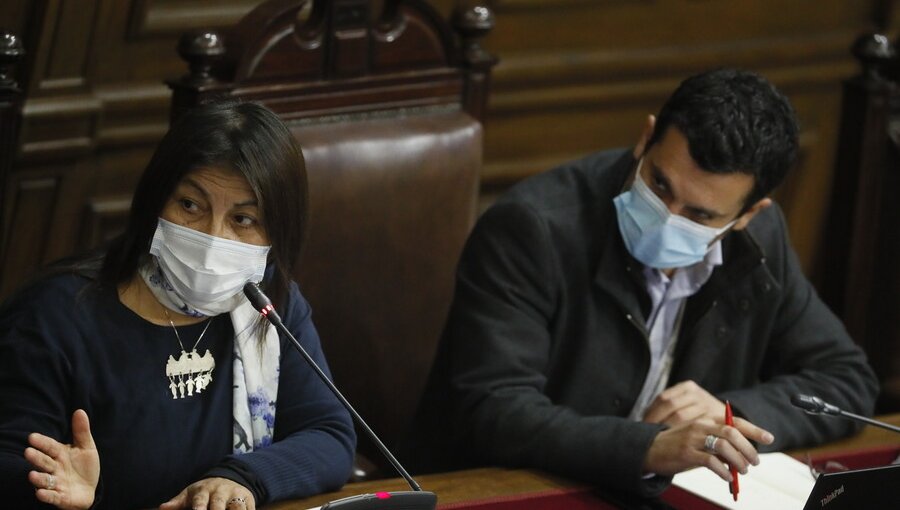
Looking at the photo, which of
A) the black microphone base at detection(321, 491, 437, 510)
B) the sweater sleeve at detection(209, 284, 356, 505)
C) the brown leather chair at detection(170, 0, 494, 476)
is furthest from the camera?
the brown leather chair at detection(170, 0, 494, 476)

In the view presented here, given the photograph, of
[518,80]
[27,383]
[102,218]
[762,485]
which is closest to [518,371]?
[762,485]

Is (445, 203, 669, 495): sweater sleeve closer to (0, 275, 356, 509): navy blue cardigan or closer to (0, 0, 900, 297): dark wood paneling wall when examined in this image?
(0, 275, 356, 509): navy blue cardigan

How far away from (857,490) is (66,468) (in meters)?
0.91

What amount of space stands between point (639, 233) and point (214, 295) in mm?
724

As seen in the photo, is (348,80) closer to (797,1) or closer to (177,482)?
(177,482)

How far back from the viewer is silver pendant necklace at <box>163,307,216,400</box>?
1.77m

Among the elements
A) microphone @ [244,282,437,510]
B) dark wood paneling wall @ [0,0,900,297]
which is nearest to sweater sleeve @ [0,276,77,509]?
microphone @ [244,282,437,510]

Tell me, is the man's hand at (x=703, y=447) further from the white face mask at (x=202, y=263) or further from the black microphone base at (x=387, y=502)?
the white face mask at (x=202, y=263)

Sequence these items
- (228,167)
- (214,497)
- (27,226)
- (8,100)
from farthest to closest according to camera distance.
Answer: (27,226) < (8,100) < (228,167) < (214,497)

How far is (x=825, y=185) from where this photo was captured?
383cm

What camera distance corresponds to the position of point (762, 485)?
1900 mm

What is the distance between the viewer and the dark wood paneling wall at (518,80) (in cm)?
268

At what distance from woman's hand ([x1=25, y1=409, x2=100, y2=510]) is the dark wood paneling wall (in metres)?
0.61

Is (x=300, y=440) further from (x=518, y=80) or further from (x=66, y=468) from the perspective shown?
(x=518, y=80)
